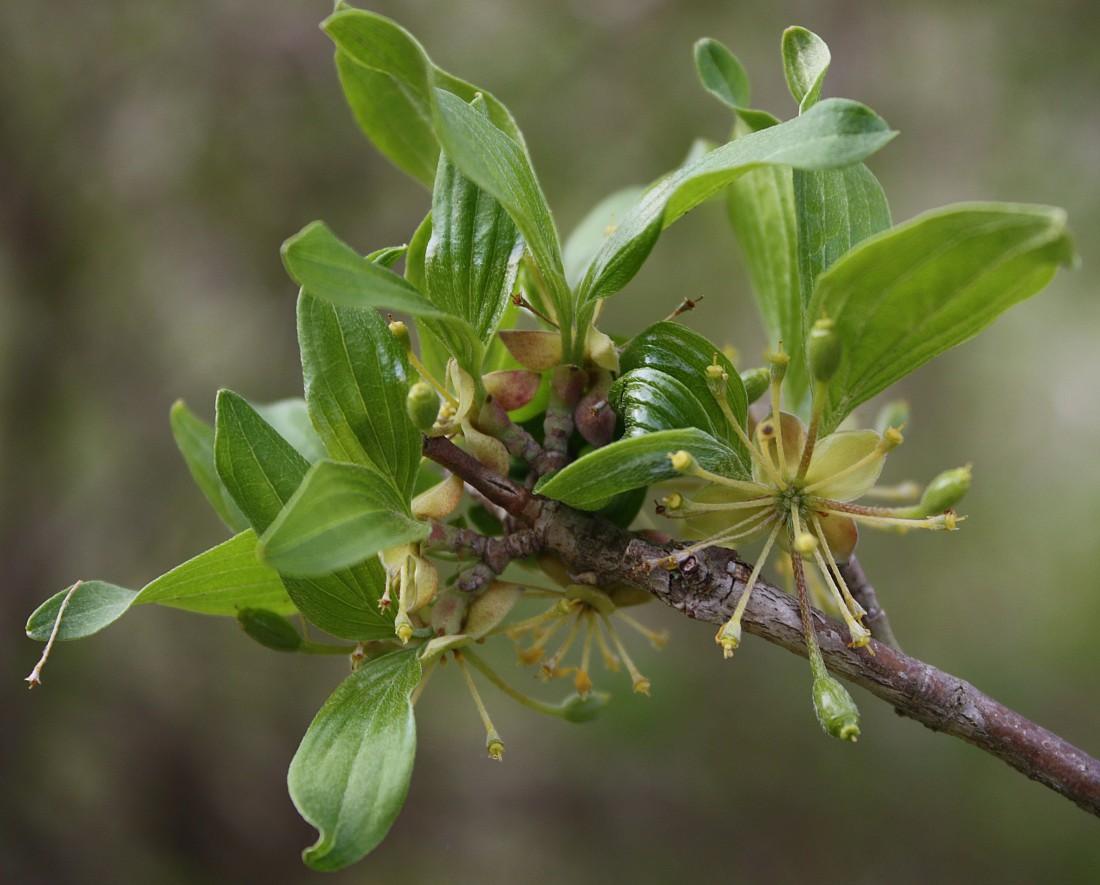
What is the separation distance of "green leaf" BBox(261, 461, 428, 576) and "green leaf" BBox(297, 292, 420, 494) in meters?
0.04

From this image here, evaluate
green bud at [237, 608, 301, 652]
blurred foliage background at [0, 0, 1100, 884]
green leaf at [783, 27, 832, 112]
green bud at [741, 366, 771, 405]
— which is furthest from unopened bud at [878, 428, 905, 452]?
blurred foliage background at [0, 0, 1100, 884]

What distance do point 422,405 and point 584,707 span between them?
1.24ft

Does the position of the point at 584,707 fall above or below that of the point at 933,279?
below

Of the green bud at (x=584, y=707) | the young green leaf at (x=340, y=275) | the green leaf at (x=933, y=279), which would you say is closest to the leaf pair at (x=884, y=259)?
the green leaf at (x=933, y=279)

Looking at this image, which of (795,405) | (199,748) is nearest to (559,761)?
(199,748)

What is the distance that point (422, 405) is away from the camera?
57cm

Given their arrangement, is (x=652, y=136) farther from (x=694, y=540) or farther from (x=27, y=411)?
(x=694, y=540)

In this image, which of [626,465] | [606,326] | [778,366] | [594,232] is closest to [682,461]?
[626,465]

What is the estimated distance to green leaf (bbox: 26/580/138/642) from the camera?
62 cm

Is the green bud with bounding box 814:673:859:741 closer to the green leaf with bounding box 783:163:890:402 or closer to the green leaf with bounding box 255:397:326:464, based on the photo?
A: the green leaf with bounding box 783:163:890:402

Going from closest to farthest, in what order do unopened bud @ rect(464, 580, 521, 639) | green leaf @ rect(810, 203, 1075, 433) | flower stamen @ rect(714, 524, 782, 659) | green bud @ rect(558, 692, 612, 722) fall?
green leaf @ rect(810, 203, 1075, 433) < flower stamen @ rect(714, 524, 782, 659) < unopened bud @ rect(464, 580, 521, 639) < green bud @ rect(558, 692, 612, 722)

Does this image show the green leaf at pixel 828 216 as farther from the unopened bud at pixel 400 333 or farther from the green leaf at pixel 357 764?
the green leaf at pixel 357 764

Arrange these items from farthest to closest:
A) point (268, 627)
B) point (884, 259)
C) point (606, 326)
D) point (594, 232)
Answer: point (606, 326) < point (594, 232) < point (268, 627) < point (884, 259)

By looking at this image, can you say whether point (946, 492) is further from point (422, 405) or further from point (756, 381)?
point (422, 405)
